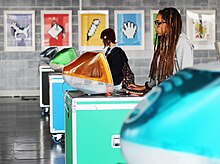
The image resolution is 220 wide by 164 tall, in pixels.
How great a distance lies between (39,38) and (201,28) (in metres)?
4.29

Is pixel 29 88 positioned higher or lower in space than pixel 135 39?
lower

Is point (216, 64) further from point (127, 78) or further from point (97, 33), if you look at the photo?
point (97, 33)

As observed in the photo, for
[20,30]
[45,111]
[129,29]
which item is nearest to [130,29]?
[129,29]

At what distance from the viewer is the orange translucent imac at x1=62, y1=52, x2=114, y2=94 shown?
488 centimetres

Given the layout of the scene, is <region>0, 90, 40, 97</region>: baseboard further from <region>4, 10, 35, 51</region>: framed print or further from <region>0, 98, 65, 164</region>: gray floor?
<region>0, 98, 65, 164</region>: gray floor

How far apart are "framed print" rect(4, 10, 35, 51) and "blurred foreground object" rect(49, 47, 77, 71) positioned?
7.09m

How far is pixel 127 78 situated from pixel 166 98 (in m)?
3.81

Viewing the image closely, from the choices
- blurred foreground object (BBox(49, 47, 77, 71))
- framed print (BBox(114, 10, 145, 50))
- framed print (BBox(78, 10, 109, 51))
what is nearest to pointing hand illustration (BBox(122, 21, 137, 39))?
framed print (BBox(114, 10, 145, 50))

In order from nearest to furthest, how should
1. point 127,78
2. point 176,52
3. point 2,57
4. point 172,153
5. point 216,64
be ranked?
point 172,153 → point 216,64 → point 176,52 → point 127,78 → point 2,57

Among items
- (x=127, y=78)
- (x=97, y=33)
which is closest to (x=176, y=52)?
(x=127, y=78)

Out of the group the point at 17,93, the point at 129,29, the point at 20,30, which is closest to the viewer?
the point at 17,93

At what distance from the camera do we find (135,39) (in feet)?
54.2

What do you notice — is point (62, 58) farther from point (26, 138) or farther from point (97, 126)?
point (97, 126)

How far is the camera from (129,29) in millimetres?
16500
